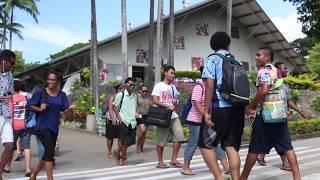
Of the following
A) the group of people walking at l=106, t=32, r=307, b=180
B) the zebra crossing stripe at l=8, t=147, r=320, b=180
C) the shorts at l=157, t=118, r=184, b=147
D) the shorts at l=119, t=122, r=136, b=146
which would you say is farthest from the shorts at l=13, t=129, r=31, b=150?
the group of people walking at l=106, t=32, r=307, b=180

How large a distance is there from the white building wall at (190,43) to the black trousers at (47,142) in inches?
822

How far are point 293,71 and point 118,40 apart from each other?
1386 centimetres

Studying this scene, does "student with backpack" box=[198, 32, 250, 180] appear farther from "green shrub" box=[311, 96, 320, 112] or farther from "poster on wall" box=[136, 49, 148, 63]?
"poster on wall" box=[136, 49, 148, 63]

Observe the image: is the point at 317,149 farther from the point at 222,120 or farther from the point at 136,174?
the point at 222,120

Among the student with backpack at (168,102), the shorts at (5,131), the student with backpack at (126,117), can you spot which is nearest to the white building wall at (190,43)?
the student with backpack at (126,117)

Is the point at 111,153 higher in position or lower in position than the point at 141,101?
lower

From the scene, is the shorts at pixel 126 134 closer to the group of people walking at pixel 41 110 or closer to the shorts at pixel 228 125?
the group of people walking at pixel 41 110

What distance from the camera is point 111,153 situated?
41.4 feet

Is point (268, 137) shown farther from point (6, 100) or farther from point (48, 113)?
point (6, 100)

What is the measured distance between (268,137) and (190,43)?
81.2 feet

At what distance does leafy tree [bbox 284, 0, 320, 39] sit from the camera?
15.8 meters

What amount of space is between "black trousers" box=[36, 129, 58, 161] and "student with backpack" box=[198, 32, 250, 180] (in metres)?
2.29

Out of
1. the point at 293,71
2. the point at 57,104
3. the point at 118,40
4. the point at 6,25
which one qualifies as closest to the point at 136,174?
the point at 57,104

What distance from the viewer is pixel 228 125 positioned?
21.1 ft
